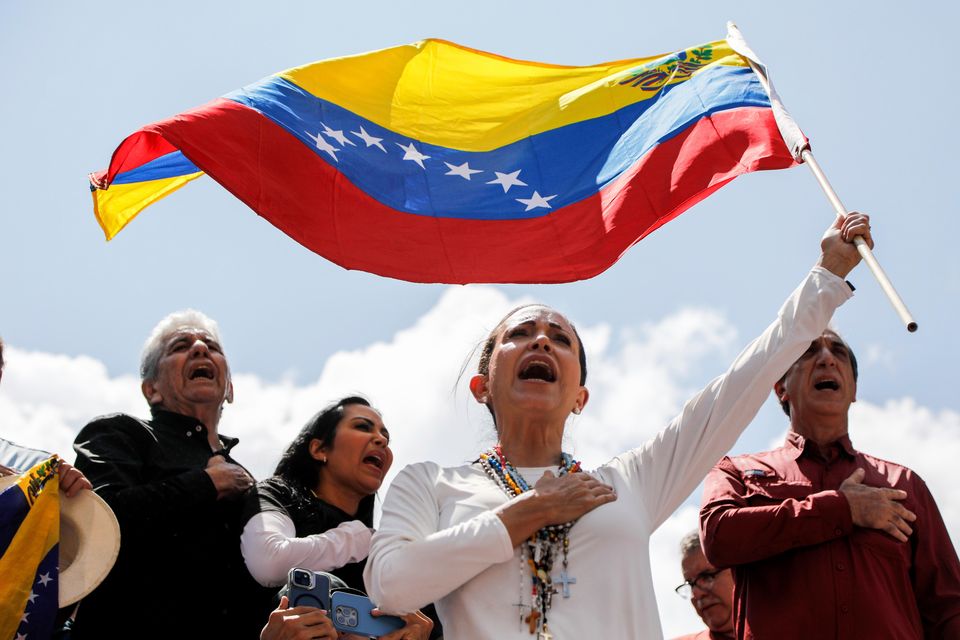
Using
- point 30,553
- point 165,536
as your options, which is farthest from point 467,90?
point 30,553

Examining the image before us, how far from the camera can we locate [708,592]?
7.38 metres

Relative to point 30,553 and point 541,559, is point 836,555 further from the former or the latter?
point 30,553

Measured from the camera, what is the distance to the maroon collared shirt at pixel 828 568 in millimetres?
5258

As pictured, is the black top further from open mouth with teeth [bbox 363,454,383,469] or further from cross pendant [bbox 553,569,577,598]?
cross pendant [bbox 553,569,577,598]

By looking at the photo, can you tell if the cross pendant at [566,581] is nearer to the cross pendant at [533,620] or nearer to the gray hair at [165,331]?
the cross pendant at [533,620]

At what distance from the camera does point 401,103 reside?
722 cm

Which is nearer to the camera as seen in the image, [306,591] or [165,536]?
[306,591]

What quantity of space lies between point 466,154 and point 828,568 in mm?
2997

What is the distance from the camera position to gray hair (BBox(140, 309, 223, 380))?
6.81 metres

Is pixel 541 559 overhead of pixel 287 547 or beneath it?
beneath

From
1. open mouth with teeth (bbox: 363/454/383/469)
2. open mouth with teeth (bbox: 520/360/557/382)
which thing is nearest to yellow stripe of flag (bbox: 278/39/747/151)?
open mouth with teeth (bbox: 363/454/383/469)

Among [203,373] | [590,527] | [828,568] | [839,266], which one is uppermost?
[203,373]

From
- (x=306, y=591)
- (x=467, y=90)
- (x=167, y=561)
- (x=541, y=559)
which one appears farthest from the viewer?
(x=467, y=90)

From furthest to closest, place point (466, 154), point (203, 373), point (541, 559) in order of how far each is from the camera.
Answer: point (466, 154)
point (203, 373)
point (541, 559)
